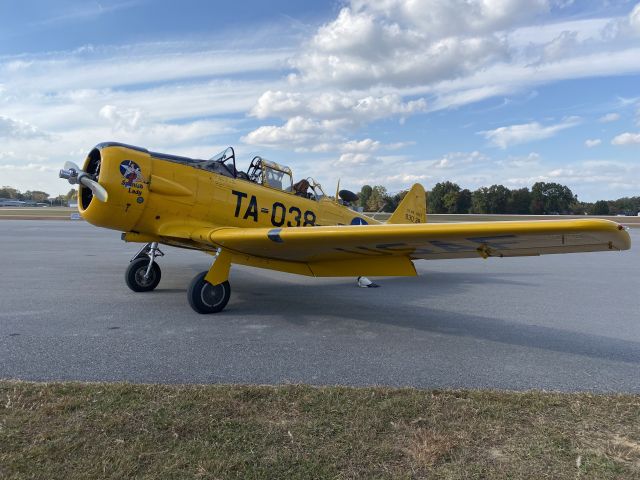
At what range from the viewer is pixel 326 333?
16.8 ft

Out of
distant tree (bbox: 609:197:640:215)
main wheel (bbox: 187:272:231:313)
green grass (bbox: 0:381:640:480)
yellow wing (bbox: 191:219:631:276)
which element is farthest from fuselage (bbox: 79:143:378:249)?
distant tree (bbox: 609:197:640:215)

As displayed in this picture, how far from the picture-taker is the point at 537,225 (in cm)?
397

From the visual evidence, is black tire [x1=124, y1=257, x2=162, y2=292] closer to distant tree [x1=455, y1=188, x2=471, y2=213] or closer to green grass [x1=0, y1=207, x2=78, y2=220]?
green grass [x1=0, y1=207, x2=78, y2=220]

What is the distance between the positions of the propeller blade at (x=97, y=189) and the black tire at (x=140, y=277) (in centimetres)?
193

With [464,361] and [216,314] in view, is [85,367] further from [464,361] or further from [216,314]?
[464,361]

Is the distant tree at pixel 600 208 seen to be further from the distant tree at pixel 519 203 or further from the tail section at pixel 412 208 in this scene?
the tail section at pixel 412 208

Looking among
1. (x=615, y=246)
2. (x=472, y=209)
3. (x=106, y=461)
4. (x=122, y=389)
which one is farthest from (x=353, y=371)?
(x=472, y=209)

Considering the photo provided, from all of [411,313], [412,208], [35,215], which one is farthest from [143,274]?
[35,215]

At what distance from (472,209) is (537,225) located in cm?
8298

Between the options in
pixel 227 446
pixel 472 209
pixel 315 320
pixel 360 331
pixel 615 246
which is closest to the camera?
pixel 227 446

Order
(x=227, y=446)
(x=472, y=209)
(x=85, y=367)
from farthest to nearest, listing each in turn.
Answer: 1. (x=472, y=209)
2. (x=85, y=367)
3. (x=227, y=446)

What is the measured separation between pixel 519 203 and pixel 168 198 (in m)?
86.1

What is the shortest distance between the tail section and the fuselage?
3.97 m

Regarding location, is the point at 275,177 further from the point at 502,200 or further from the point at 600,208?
the point at 600,208
